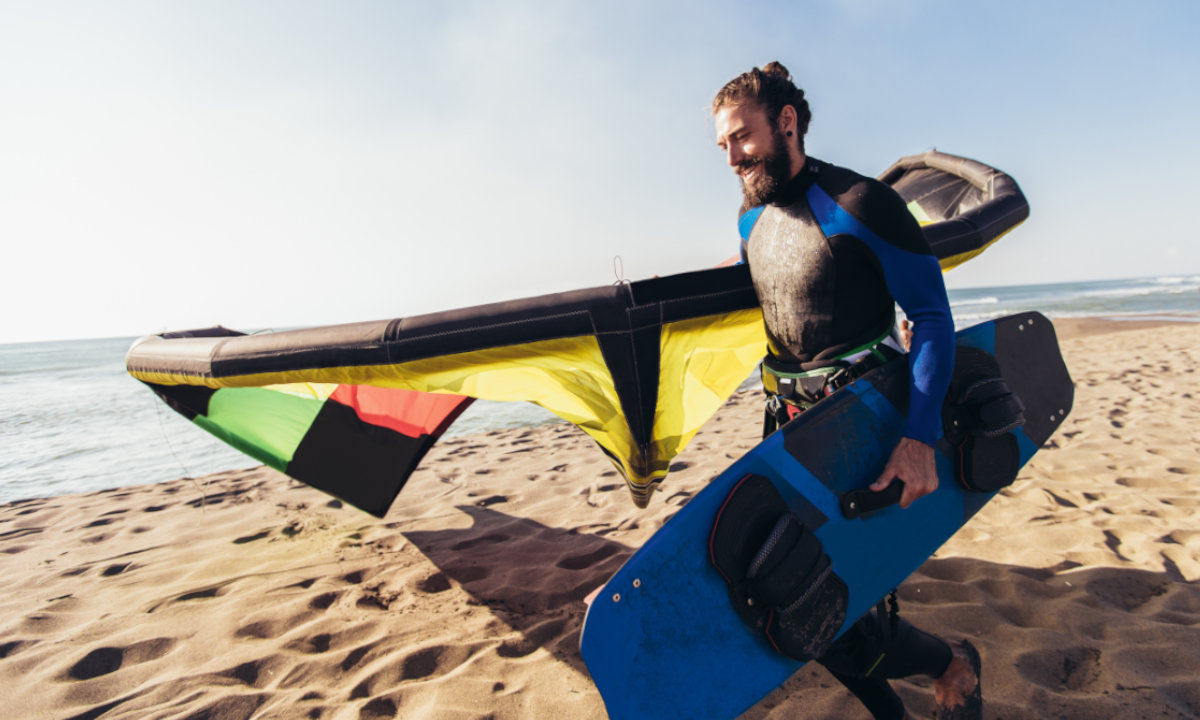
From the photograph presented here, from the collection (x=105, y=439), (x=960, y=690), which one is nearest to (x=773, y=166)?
(x=960, y=690)

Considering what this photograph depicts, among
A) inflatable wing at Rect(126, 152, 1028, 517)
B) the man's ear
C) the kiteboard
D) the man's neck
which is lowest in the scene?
the kiteboard

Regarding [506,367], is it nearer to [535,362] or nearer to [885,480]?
[535,362]

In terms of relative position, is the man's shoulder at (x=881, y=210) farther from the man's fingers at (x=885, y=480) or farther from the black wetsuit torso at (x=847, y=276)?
the man's fingers at (x=885, y=480)

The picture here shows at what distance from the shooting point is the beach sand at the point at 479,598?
7.06ft

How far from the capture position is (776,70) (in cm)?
184

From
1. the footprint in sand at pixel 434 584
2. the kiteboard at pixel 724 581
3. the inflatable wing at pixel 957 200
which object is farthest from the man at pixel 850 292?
the footprint in sand at pixel 434 584

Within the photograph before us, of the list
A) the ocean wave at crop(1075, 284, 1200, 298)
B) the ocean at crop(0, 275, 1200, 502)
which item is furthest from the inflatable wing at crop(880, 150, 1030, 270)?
the ocean wave at crop(1075, 284, 1200, 298)

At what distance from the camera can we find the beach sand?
2.15 meters

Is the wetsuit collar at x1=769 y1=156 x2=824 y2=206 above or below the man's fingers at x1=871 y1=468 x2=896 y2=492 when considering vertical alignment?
above

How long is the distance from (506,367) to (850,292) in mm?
1383

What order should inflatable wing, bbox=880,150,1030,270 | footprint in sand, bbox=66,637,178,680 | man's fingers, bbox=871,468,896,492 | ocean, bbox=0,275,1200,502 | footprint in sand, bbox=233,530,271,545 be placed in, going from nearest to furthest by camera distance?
man's fingers, bbox=871,468,896,492, footprint in sand, bbox=66,637,178,680, inflatable wing, bbox=880,150,1030,270, footprint in sand, bbox=233,530,271,545, ocean, bbox=0,275,1200,502

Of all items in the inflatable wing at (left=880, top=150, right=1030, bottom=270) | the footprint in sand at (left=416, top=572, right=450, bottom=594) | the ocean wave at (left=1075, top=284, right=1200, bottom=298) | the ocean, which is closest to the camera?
the inflatable wing at (left=880, top=150, right=1030, bottom=270)

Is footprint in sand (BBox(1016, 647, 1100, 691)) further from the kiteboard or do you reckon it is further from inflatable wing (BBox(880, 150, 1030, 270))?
inflatable wing (BBox(880, 150, 1030, 270))

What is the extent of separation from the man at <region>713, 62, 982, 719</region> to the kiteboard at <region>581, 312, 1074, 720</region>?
5.2 inches
